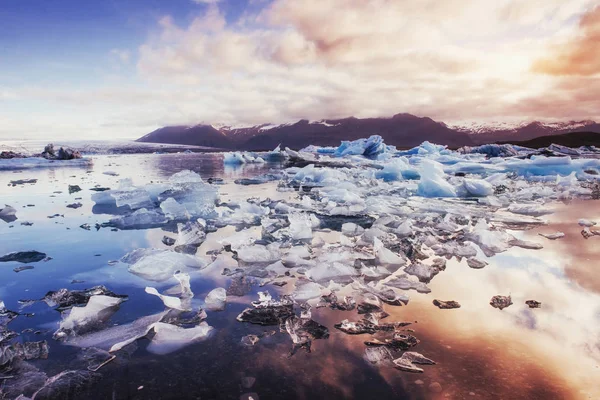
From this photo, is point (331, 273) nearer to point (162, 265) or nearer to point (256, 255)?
point (256, 255)

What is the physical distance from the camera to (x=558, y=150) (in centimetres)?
2505

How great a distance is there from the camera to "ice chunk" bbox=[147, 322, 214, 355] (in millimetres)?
1647

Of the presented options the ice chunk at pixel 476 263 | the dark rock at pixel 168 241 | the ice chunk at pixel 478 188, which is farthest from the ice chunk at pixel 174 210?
the ice chunk at pixel 478 188

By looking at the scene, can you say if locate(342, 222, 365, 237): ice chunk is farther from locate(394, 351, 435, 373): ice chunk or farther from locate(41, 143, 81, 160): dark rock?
locate(41, 143, 81, 160): dark rock

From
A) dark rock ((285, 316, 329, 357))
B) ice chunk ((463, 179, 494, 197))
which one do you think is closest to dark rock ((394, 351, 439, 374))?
dark rock ((285, 316, 329, 357))

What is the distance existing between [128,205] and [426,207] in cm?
521

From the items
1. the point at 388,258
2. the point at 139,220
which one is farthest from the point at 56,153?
the point at 388,258

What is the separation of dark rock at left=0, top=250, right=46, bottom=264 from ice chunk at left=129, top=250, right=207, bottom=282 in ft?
3.39

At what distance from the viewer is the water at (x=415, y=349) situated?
1.35 meters

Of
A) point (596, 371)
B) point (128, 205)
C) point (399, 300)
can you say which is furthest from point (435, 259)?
point (128, 205)

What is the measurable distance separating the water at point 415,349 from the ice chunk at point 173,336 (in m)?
0.05

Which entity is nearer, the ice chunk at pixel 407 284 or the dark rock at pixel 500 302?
the dark rock at pixel 500 302

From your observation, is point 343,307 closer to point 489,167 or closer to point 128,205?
point 128,205

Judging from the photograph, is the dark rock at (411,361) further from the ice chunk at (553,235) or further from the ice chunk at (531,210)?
the ice chunk at (531,210)
